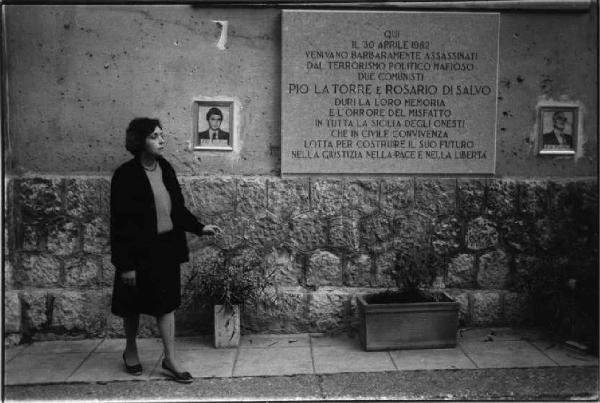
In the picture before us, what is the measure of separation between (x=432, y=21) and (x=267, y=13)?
150 centimetres

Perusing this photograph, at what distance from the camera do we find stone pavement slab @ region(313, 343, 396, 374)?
4000mm

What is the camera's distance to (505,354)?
4242 millimetres

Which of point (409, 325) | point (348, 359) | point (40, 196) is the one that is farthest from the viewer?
point (40, 196)

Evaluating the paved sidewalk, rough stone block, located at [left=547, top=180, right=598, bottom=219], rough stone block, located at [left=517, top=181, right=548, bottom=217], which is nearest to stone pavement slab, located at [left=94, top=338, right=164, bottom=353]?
the paved sidewalk

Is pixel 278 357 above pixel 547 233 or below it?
below

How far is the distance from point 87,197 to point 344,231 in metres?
2.33

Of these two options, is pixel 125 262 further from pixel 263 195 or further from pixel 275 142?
pixel 275 142

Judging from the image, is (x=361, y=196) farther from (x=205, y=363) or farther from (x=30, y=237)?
(x=30, y=237)

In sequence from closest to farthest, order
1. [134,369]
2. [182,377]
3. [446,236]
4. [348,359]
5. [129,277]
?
[129,277] < [182,377] < [134,369] < [348,359] < [446,236]

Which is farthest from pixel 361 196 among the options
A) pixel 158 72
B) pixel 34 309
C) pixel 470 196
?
pixel 34 309

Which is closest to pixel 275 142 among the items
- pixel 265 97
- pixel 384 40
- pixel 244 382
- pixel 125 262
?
pixel 265 97

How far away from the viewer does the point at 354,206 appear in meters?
4.82

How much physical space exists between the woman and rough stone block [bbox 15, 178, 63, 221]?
1.19 meters

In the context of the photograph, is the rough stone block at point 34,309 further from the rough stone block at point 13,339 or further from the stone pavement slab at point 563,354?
the stone pavement slab at point 563,354
